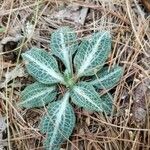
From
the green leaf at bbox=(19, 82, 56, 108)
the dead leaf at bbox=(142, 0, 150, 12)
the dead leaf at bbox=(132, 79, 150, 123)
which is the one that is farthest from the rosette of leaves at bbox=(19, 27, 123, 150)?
the dead leaf at bbox=(142, 0, 150, 12)

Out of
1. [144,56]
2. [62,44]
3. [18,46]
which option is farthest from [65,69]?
[144,56]

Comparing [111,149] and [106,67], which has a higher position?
[106,67]

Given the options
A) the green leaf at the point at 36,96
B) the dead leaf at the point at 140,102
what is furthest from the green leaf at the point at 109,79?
the green leaf at the point at 36,96

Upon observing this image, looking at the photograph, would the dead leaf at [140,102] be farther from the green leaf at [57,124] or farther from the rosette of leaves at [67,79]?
the green leaf at [57,124]

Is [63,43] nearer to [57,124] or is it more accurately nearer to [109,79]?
[109,79]

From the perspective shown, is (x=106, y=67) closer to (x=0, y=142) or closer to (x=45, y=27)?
(x=45, y=27)

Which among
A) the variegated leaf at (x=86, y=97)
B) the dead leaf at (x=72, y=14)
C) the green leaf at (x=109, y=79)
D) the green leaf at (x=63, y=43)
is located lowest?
the variegated leaf at (x=86, y=97)
